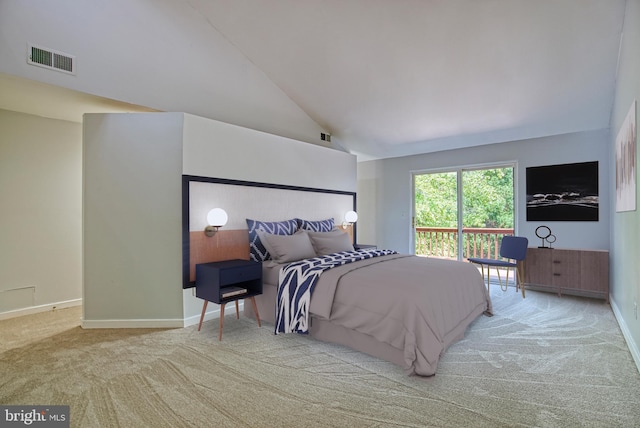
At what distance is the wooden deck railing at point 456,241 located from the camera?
18.5ft

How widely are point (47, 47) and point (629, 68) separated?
5.18m

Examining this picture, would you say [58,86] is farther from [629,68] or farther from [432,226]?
[432,226]

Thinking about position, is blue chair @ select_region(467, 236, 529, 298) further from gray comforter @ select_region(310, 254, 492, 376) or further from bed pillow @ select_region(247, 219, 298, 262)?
bed pillow @ select_region(247, 219, 298, 262)

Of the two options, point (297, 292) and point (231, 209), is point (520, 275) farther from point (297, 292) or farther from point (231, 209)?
point (231, 209)

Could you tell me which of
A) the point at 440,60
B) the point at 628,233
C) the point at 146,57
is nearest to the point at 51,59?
the point at 146,57

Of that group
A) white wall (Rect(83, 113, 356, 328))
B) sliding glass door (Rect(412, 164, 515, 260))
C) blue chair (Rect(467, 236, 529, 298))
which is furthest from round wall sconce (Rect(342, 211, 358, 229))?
white wall (Rect(83, 113, 356, 328))

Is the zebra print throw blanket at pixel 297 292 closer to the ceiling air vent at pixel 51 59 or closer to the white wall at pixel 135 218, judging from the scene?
the white wall at pixel 135 218

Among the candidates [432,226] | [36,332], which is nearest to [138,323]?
[36,332]

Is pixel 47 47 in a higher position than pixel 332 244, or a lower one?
higher

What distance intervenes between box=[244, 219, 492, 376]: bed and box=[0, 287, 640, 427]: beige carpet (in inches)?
5.7

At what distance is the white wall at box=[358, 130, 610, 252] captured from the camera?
4.50m

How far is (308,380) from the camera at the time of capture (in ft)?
7.73

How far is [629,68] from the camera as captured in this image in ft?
9.06

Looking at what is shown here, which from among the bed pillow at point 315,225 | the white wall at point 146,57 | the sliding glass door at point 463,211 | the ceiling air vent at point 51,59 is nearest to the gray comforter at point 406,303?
the bed pillow at point 315,225
